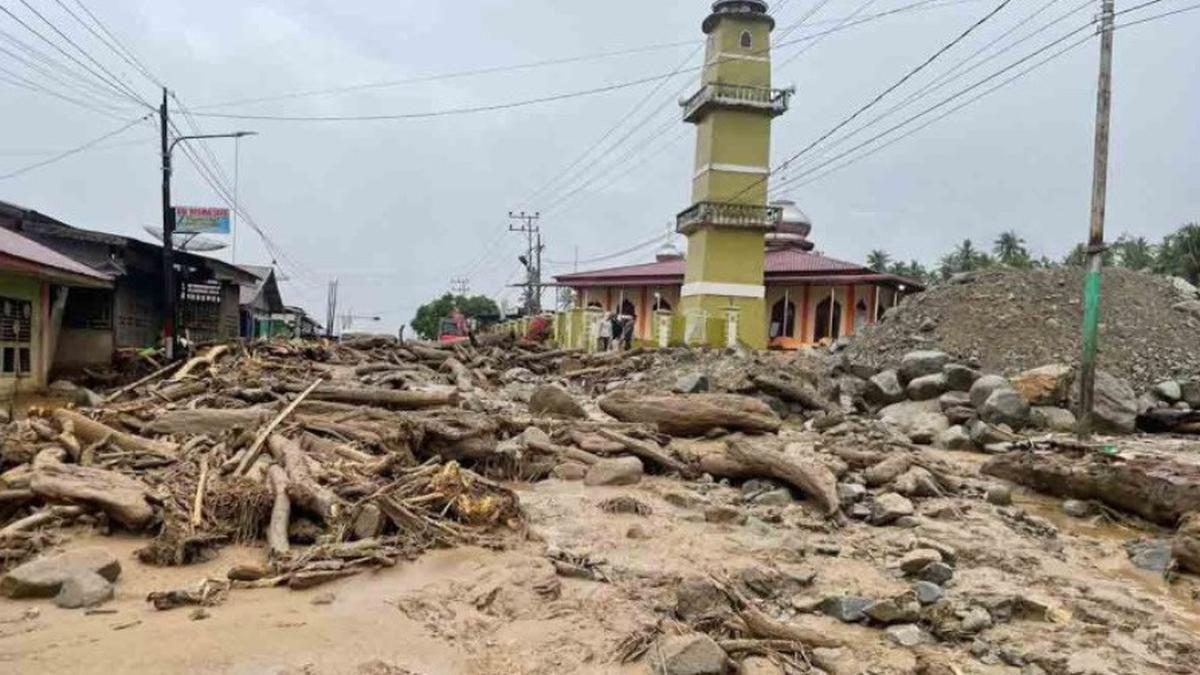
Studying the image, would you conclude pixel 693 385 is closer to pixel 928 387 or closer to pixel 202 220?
pixel 928 387

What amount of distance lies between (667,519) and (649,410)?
431cm

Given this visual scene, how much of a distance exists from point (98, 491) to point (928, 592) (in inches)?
251

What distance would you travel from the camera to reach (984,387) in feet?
43.4

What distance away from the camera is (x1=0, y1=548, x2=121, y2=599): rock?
4.83 meters

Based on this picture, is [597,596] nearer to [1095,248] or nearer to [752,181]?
[1095,248]

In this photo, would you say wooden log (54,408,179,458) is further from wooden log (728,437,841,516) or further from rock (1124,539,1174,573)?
rock (1124,539,1174,573)

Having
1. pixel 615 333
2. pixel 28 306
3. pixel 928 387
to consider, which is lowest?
pixel 928 387

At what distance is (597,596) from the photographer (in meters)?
5.43

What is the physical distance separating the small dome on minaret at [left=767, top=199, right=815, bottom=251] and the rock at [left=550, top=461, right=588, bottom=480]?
30622 millimetres

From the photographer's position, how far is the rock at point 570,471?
30.9 feet

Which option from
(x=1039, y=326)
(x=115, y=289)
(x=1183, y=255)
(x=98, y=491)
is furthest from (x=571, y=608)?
(x=1183, y=255)

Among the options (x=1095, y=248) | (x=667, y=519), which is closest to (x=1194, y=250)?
(x=1095, y=248)

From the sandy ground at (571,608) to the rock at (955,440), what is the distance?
14.7 feet

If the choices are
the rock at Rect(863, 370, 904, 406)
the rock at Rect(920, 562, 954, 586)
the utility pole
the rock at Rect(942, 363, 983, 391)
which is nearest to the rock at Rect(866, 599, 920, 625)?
the rock at Rect(920, 562, 954, 586)
